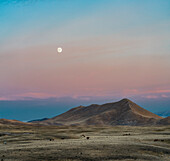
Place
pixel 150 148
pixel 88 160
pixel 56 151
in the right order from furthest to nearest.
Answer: pixel 150 148 → pixel 56 151 → pixel 88 160

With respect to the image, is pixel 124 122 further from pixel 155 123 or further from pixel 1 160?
pixel 1 160

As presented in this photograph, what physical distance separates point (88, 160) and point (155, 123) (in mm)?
133116

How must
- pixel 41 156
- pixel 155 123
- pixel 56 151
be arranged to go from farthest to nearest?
pixel 155 123 < pixel 56 151 < pixel 41 156

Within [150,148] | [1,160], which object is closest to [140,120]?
[150,148]

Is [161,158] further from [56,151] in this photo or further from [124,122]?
[124,122]

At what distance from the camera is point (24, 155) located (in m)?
28.4

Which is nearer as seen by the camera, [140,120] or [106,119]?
[140,120]

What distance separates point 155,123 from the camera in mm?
149500

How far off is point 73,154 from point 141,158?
8228 mm

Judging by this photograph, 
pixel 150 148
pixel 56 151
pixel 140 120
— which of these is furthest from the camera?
pixel 140 120

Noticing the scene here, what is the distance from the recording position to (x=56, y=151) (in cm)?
3041

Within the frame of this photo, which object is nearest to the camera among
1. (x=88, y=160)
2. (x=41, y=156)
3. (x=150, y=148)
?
(x=88, y=160)

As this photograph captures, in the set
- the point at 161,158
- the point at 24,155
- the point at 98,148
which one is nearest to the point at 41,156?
the point at 24,155

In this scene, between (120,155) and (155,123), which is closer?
(120,155)
